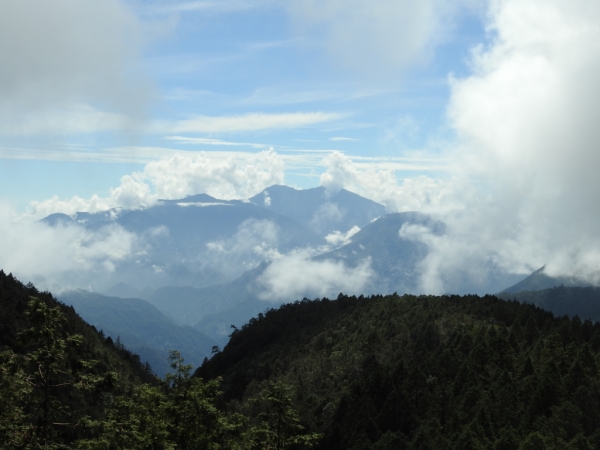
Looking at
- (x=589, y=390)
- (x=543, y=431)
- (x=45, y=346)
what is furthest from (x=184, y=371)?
(x=589, y=390)

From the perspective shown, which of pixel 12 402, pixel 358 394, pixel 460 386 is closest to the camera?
pixel 12 402

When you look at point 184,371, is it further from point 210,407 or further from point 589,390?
point 589,390

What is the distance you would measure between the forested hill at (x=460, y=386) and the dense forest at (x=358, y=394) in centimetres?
32

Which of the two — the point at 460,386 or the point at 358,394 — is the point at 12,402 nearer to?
the point at 460,386

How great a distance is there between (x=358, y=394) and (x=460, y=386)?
26.8 metres

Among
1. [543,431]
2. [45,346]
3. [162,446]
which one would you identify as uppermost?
[45,346]

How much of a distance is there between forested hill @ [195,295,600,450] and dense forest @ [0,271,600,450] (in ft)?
1.06

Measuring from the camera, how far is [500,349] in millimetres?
134375

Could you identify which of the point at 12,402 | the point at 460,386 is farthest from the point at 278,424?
the point at 460,386

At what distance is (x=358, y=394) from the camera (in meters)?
139

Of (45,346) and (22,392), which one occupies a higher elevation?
(45,346)

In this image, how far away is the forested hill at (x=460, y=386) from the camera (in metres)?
90.4

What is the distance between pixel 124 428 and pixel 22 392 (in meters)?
5.90

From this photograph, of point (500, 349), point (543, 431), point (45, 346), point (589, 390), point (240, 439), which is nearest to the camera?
point (45, 346)
